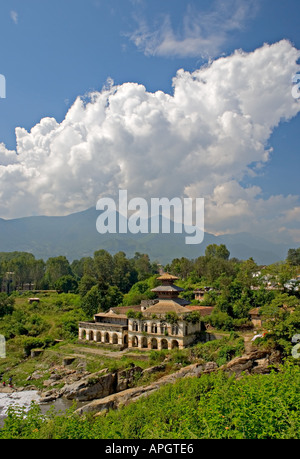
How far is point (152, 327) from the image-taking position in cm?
2831

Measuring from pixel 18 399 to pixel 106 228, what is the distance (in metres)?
16.3

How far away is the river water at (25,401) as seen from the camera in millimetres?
20953

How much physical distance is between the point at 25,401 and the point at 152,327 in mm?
10913

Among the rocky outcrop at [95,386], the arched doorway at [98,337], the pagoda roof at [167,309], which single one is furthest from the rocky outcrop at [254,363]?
the arched doorway at [98,337]

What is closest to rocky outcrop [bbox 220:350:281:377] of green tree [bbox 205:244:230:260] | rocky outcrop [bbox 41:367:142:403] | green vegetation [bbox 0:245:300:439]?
green vegetation [bbox 0:245:300:439]

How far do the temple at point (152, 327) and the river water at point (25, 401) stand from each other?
8.44 meters

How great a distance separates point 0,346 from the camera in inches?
1299

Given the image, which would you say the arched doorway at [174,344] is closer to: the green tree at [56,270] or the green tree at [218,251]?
the green tree at [218,251]

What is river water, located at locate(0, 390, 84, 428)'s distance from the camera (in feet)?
68.7

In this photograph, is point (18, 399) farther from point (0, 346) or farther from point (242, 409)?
point (242, 409)

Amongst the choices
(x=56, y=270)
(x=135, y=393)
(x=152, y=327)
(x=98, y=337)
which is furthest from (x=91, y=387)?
(x=56, y=270)

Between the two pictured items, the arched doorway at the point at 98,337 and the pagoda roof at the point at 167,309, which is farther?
the arched doorway at the point at 98,337

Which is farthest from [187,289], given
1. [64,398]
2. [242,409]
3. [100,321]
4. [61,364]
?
[242,409]

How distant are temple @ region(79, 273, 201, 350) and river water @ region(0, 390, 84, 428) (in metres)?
8.44
